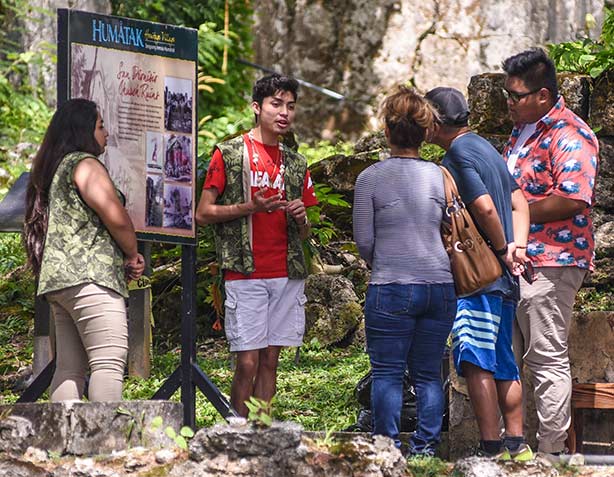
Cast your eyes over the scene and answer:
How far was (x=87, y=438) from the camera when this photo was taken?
569 centimetres

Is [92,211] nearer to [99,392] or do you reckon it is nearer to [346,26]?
[99,392]

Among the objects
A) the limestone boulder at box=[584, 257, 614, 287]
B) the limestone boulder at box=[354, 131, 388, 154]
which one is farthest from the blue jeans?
the limestone boulder at box=[354, 131, 388, 154]

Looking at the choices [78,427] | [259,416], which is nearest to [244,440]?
[259,416]

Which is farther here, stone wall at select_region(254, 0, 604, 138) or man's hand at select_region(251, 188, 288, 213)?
stone wall at select_region(254, 0, 604, 138)

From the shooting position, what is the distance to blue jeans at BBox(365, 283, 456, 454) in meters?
6.30

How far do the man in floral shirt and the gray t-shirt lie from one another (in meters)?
0.60

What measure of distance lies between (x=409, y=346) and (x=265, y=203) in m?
1.15

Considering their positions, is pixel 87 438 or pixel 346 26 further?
pixel 346 26

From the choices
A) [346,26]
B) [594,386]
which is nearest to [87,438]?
[594,386]

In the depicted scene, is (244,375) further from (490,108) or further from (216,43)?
(216,43)

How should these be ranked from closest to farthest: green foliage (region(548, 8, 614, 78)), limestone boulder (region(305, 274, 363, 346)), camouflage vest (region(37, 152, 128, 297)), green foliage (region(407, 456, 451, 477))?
1. green foliage (region(407, 456, 451, 477))
2. camouflage vest (region(37, 152, 128, 297))
3. green foliage (region(548, 8, 614, 78))
4. limestone boulder (region(305, 274, 363, 346))

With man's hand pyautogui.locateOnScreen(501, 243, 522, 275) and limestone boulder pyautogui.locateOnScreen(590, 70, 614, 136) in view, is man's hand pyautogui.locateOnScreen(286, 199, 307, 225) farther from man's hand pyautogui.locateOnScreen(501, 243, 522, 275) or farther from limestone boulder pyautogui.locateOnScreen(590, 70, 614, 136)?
limestone boulder pyautogui.locateOnScreen(590, 70, 614, 136)

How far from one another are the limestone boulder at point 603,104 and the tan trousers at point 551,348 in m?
3.60

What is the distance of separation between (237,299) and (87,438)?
1585mm
